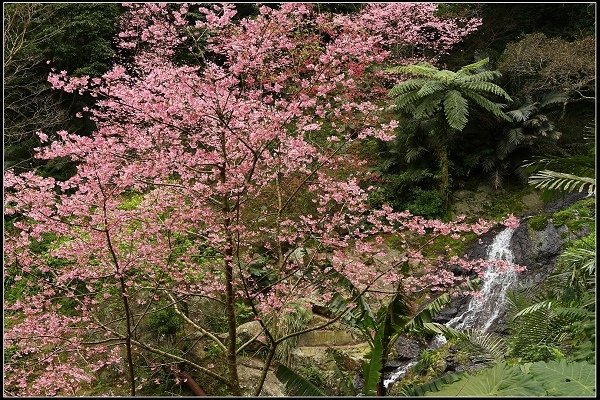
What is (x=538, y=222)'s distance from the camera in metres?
9.59

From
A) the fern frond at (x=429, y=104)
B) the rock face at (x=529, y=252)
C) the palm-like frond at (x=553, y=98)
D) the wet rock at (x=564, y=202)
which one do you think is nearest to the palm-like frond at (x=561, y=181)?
the rock face at (x=529, y=252)

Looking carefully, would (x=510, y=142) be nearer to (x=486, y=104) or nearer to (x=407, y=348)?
(x=486, y=104)

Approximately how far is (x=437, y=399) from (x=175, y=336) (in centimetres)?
562

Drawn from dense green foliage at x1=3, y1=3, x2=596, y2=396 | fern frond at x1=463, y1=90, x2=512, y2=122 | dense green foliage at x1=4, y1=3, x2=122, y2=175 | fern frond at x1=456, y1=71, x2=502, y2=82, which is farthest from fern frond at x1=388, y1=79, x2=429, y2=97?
dense green foliage at x1=4, y1=3, x2=122, y2=175

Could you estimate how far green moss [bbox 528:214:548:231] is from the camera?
31.3 feet

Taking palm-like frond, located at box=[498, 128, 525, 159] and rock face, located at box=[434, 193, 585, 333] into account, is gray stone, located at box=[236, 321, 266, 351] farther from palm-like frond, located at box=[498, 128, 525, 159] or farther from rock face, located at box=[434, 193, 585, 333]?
palm-like frond, located at box=[498, 128, 525, 159]

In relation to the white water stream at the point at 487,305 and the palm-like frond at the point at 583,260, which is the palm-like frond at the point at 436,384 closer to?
the palm-like frond at the point at 583,260

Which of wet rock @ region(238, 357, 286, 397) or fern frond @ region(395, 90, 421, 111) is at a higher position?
fern frond @ region(395, 90, 421, 111)

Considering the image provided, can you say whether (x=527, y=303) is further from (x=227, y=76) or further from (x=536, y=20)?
(x=536, y=20)

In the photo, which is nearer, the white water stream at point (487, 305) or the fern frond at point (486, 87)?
the white water stream at point (487, 305)

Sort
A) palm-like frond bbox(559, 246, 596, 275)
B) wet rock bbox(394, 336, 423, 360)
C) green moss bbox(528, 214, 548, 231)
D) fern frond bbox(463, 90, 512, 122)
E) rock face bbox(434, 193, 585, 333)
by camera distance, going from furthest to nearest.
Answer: fern frond bbox(463, 90, 512, 122)
green moss bbox(528, 214, 548, 231)
rock face bbox(434, 193, 585, 333)
wet rock bbox(394, 336, 423, 360)
palm-like frond bbox(559, 246, 596, 275)

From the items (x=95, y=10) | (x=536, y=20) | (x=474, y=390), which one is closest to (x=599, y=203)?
(x=474, y=390)

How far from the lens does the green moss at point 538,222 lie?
9531 millimetres

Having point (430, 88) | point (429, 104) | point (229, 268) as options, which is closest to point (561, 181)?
point (229, 268)
